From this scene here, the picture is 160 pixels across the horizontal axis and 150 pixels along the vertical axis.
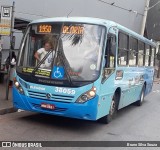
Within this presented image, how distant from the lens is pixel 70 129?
8469mm

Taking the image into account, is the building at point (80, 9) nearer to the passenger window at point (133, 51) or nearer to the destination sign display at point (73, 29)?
the destination sign display at point (73, 29)

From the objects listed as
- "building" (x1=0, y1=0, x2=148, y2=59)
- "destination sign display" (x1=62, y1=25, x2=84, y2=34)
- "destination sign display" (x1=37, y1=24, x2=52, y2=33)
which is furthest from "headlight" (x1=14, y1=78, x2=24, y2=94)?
"building" (x1=0, y1=0, x2=148, y2=59)

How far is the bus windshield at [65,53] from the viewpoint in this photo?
→ 26.5ft

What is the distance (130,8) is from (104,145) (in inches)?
995

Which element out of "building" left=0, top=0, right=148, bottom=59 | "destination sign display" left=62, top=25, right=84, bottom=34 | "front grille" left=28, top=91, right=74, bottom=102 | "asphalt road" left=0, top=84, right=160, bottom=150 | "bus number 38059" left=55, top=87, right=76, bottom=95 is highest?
"building" left=0, top=0, right=148, bottom=59

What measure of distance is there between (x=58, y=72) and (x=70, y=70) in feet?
0.90

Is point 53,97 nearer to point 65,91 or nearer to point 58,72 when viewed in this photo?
point 65,91

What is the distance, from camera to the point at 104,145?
288 inches

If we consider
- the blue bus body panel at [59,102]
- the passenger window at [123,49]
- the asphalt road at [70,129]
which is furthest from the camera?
the passenger window at [123,49]

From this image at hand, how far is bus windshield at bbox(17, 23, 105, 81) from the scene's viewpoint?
8.06 m

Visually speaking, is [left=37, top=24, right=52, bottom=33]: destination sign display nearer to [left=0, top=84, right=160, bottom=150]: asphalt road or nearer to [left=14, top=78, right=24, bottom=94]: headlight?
[left=14, top=78, right=24, bottom=94]: headlight

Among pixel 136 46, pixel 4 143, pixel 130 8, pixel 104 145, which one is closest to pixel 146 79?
pixel 136 46

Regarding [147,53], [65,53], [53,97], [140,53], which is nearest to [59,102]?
[53,97]

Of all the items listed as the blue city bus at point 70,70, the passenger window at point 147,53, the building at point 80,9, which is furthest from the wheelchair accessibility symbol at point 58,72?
the passenger window at point 147,53
